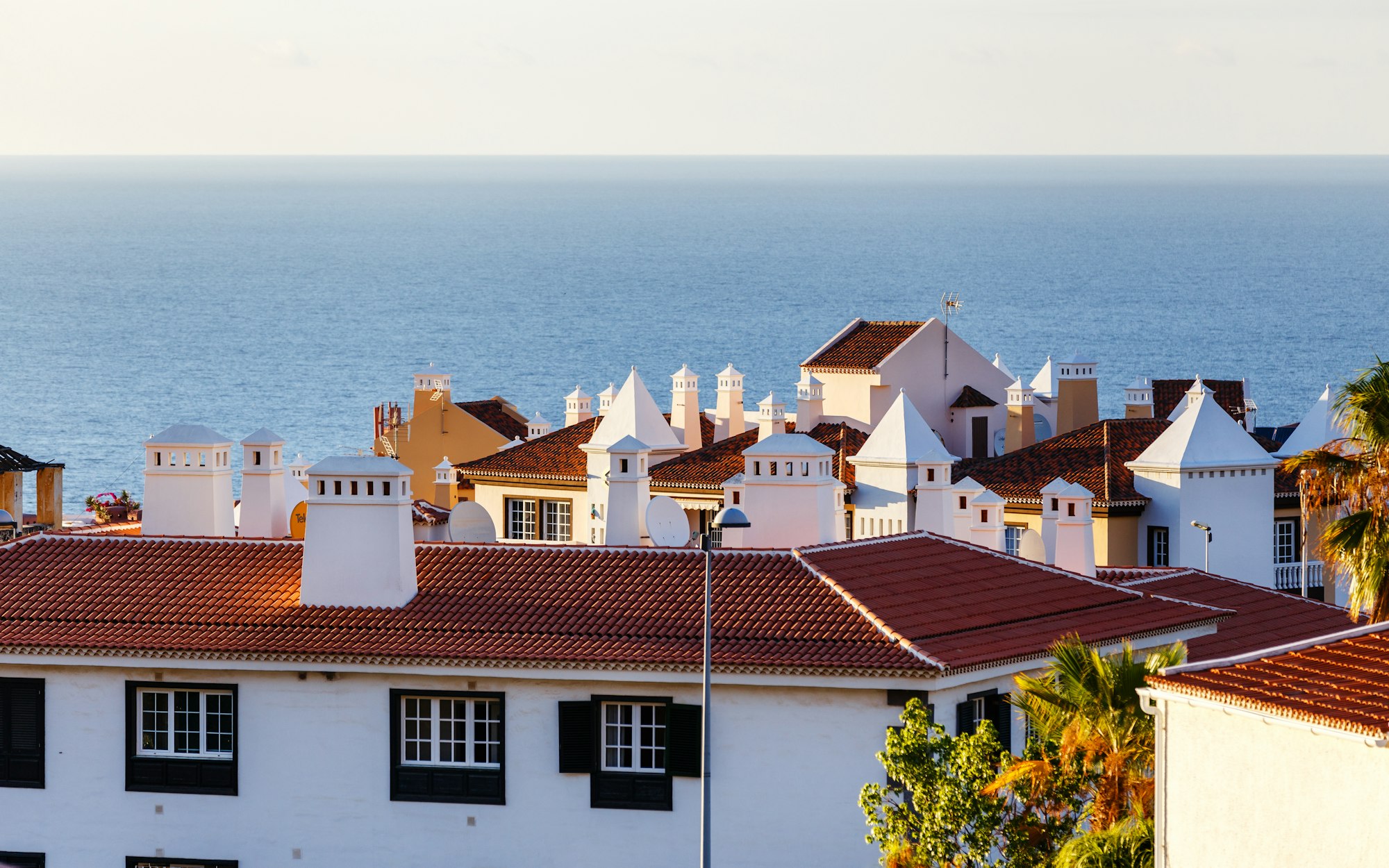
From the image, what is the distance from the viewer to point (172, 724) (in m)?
30.5

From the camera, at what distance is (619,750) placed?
29328 mm

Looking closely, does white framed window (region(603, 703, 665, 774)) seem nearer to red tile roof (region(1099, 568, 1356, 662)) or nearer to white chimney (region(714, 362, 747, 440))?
red tile roof (region(1099, 568, 1356, 662))

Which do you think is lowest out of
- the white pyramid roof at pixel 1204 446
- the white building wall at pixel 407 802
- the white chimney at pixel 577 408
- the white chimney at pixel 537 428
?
the white building wall at pixel 407 802

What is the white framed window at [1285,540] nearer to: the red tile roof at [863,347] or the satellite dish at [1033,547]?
the satellite dish at [1033,547]

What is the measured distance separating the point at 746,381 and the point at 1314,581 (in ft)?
359

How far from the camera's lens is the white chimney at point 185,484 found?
38406mm

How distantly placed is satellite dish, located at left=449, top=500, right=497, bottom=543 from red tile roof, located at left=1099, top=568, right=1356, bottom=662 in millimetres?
10143

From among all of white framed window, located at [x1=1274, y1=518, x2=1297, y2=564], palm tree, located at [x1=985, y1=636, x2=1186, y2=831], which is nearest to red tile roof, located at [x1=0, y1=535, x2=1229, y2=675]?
palm tree, located at [x1=985, y1=636, x2=1186, y2=831]

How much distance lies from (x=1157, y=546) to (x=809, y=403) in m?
10.7

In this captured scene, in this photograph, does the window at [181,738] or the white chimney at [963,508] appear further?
the white chimney at [963,508]

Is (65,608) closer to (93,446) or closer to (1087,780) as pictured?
(1087,780)

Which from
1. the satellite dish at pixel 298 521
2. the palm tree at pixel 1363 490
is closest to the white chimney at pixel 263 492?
the satellite dish at pixel 298 521

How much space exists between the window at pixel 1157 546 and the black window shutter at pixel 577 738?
2526 centimetres

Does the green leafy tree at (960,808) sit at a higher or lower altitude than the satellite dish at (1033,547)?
lower
